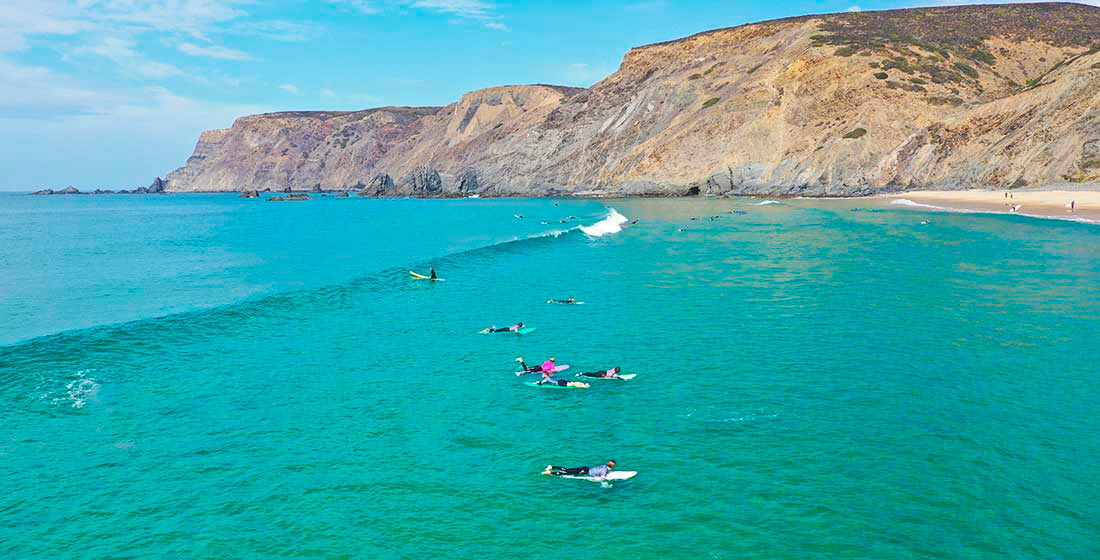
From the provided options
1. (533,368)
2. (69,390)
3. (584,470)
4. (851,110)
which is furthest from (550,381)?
(851,110)

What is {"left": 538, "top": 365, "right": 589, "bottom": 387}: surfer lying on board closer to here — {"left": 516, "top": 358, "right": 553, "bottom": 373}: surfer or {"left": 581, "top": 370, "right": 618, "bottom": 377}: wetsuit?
{"left": 516, "top": 358, "right": 553, "bottom": 373}: surfer

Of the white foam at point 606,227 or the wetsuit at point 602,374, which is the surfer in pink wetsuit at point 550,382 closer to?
the wetsuit at point 602,374

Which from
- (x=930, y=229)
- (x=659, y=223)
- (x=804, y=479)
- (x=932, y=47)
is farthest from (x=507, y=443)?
(x=932, y=47)

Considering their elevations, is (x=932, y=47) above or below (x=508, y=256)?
above

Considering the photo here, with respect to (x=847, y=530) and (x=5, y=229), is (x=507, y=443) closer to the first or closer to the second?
(x=847, y=530)

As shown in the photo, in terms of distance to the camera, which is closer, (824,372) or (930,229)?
(824,372)

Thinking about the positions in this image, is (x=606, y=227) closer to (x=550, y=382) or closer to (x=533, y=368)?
(x=533, y=368)
